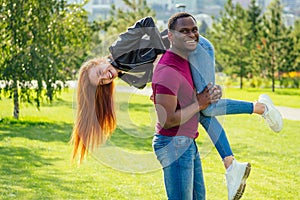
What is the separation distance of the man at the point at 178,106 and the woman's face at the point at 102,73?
35 centimetres

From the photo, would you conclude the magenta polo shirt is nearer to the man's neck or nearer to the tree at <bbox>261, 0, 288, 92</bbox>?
the man's neck

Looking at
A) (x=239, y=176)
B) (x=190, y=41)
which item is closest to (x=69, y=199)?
(x=239, y=176)

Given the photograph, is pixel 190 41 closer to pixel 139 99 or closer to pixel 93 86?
pixel 93 86

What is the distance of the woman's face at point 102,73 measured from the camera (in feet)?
13.7

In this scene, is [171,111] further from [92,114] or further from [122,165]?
[122,165]

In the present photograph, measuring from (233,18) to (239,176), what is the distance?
25.1 metres

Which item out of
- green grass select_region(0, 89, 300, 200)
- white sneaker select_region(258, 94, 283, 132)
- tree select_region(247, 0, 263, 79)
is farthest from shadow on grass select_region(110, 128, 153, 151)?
tree select_region(247, 0, 263, 79)

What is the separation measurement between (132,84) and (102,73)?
1.04ft

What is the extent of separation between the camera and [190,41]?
13.1ft

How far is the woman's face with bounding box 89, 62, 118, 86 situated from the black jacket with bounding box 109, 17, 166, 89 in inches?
1.6

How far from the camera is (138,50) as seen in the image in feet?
14.0

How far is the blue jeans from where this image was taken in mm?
4008

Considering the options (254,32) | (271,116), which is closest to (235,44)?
(254,32)

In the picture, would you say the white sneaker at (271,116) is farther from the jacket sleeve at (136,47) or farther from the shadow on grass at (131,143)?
the shadow on grass at (131,143)
